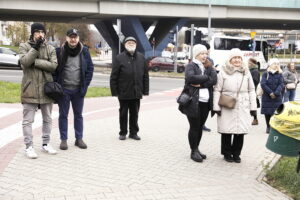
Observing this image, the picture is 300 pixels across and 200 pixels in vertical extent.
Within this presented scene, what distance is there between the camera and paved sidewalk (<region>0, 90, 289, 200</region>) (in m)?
4.47

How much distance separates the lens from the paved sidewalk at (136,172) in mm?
4469

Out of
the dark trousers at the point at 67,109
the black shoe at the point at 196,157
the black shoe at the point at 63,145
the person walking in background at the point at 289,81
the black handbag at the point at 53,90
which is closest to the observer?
the black handbag at the point at 53,90

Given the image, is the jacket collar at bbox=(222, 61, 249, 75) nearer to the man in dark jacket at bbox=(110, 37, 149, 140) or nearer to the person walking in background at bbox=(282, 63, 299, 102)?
the man in dark jacket at bbox=(110, 37, 149, 140)

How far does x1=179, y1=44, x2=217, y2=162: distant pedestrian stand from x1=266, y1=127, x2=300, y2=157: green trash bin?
1.40m

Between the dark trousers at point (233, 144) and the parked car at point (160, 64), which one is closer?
the dark trousers at point (233, 144)

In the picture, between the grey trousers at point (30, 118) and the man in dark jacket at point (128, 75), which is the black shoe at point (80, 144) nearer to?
the grey trousers at point (30, 118)

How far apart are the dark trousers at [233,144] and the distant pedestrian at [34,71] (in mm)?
2685

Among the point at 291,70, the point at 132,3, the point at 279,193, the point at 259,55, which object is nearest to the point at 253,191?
the point at 279,193

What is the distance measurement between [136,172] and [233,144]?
5.54 ft

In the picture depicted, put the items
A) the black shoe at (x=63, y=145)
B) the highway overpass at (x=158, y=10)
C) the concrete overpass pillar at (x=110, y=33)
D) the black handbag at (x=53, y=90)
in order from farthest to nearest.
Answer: the concrete overpass pillar at (x=110, y=33) → the highway overpass at (x=158, y=10) → the black shoe at (x=63, y=145) → the black handbag at (x=53, y=90)

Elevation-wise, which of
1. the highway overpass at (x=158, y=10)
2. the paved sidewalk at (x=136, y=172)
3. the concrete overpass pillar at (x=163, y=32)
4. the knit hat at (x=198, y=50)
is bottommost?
the paved sidewalk at (x=136, y=172)

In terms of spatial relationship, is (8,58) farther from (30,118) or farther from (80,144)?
(30,118)

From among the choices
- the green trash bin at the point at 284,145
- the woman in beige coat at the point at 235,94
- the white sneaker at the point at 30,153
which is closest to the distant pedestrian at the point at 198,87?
the woman in beige coat at the point at 235,94

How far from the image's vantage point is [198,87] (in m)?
5.79
